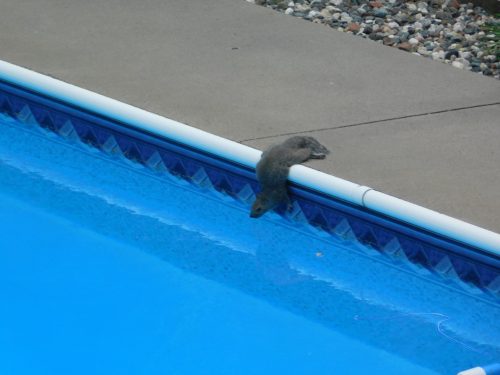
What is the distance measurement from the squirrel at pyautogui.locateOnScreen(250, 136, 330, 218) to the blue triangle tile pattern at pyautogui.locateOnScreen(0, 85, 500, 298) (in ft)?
0.34

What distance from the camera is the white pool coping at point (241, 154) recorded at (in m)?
4.53

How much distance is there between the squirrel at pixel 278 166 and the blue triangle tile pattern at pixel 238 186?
0.34ft

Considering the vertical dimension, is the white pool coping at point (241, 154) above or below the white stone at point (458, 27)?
above

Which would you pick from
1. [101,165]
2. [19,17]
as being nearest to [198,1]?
[19,17]

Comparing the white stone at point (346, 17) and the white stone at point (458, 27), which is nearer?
the white stone at point (458, 27)

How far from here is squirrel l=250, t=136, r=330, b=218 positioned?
16.6 ft

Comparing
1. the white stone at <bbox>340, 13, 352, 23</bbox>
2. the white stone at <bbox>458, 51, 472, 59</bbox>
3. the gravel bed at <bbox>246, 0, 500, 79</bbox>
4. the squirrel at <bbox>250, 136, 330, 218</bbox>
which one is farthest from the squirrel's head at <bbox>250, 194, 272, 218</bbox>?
the white stone at <bbox>340, 13, 352, 23</bbox>

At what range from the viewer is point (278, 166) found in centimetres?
505

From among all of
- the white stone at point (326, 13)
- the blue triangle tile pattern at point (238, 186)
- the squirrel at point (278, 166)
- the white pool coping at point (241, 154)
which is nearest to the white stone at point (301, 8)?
the white stone at point (326, 13)

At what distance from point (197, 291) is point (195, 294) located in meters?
0.02

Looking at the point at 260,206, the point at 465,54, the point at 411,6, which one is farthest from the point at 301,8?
the point at 260,206

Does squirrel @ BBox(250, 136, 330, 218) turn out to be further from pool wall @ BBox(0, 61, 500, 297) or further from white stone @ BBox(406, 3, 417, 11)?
white stone @ BBox(406, 3, 417, 11)

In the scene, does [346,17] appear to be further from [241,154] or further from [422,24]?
[241,154]

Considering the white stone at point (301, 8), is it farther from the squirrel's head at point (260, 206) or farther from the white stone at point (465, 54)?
the squirrel's head at point (260, 206)
